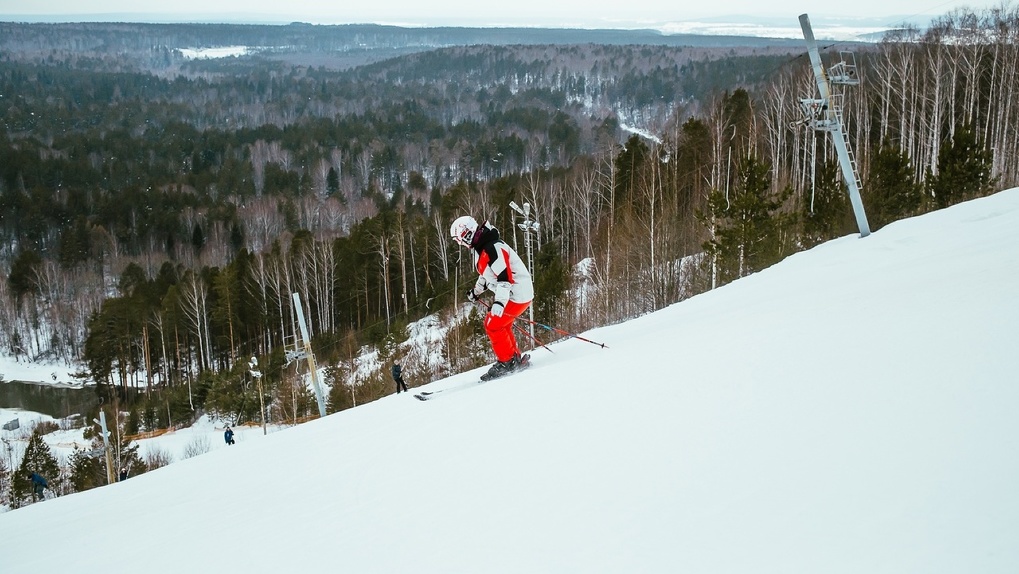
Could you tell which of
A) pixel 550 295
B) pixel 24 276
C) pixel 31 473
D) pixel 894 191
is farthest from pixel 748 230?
pixel 24 276

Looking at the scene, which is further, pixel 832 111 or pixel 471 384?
pixel 832 111

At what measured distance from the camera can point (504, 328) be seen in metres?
8.60

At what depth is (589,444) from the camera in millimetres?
4375

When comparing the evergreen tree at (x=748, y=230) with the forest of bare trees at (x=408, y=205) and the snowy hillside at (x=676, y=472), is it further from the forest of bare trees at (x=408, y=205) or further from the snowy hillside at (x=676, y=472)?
the snowy hillside at (x=676, y=472)

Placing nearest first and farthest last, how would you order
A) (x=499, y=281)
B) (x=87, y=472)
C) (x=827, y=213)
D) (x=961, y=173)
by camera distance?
1. (x=499, y=281)
2. (x=961, y=173)
3. (x=827, y=213)
4. (x=87, y=472)

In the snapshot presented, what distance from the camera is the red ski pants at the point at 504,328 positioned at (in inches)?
336

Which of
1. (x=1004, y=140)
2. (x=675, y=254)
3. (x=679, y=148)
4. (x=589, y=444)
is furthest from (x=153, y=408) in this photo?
(x=1004, y=140)

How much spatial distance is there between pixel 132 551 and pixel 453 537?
8.65 feet

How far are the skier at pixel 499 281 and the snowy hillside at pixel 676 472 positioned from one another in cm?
147

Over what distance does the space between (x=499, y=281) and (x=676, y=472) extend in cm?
498

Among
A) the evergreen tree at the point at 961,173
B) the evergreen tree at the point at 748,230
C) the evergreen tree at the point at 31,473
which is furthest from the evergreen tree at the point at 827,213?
the evergreen tree at the point at 31,473

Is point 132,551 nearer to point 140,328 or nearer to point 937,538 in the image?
point 937,538

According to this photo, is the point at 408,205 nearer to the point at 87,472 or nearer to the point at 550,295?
the point at 550,295

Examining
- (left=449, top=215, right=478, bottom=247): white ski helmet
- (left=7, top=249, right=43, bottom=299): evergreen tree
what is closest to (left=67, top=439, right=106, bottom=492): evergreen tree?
(left=449, top=215, right=478, bottom=247): white ski helmet
